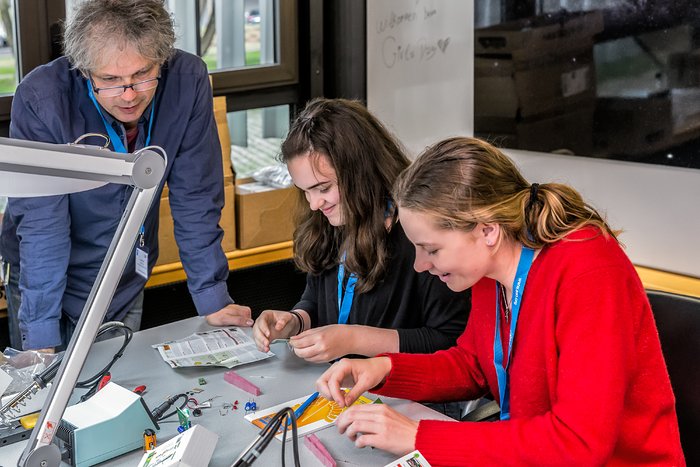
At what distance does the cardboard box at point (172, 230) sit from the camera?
9.33 ft

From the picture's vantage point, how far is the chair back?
1.49 metres

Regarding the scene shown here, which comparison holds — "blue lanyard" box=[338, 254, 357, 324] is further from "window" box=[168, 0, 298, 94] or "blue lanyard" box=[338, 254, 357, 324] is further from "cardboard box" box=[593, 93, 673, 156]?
"window" box=[168, 0, 298, 94]

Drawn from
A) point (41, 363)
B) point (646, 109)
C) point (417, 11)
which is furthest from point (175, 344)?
point (417, 11)

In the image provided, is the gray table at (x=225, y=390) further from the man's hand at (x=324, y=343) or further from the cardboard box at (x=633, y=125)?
the cardboard box at (x=633, y=125)

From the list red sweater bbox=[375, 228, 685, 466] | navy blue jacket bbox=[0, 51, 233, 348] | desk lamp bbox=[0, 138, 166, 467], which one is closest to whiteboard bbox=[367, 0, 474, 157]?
navy blue jacket bbox=[0, 51, 233, 348]

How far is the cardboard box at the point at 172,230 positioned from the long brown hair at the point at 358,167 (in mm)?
1025

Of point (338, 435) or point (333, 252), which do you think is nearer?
point (338, 435)

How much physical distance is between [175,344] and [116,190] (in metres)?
0.45

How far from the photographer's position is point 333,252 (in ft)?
6.32

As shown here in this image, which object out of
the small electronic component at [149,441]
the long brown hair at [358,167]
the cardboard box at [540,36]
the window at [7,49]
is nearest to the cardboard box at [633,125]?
the cardboard box at [540,36]

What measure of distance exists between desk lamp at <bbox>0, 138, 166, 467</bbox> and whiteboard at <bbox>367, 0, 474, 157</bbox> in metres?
2.01

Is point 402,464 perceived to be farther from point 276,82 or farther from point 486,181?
point 276,82

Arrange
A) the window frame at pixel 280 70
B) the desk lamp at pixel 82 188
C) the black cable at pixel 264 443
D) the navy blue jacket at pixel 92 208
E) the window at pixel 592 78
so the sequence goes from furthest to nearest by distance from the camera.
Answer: the window frame at pixel 280 70 < the window at pixel 592 78 < the navy blue jacket at pixel 92 208 < the black cable at pixel 264 443 < the desk lamp at pixel 82 188

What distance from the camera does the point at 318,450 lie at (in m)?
1.34
